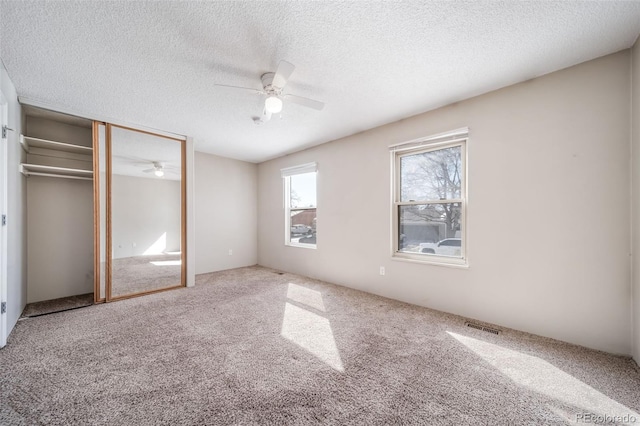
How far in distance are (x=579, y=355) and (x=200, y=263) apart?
5253 mm

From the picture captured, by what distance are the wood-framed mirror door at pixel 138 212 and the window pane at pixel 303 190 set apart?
1970 mm

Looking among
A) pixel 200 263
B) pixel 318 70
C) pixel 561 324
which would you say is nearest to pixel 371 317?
pixel 561 324

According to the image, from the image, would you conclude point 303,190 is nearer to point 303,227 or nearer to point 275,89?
point 303,227

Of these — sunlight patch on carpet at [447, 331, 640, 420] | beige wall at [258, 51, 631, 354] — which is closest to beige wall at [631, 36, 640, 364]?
beige wall at [258, 51, 631, 354]

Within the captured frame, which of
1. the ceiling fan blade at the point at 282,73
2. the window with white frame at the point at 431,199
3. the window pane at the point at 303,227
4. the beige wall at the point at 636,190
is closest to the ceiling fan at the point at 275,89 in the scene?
the ceiling fan blade at the point at 282,73

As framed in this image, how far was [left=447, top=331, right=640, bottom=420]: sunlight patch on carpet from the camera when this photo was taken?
1.50 m

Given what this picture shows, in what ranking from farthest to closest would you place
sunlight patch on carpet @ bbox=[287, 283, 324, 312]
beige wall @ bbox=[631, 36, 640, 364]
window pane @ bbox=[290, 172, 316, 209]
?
window pane @ bbox=[290, 172, 316, 209] < sunlight patch on carpet @ bbox=[287, 283, 324, 312] < beige wall @ bbox=[631, 36, 640, 364]

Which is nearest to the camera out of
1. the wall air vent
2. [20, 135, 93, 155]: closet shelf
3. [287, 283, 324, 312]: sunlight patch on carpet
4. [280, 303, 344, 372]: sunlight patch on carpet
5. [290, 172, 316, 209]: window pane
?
[280, 303, 344, 372]: sunlight patch on carpet

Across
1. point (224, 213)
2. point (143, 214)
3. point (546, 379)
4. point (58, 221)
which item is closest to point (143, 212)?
point (143, 214)

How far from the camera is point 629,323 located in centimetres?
199

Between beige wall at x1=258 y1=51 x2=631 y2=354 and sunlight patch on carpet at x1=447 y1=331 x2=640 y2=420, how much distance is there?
583 millimetres

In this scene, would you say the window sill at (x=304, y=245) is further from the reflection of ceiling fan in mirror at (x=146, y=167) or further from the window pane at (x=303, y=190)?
the reflection of ceiling fan in mirror at (x=146, y=167)

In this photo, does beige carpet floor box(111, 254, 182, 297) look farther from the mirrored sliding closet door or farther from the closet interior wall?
the closet interior wall

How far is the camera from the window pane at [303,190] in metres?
4.77
